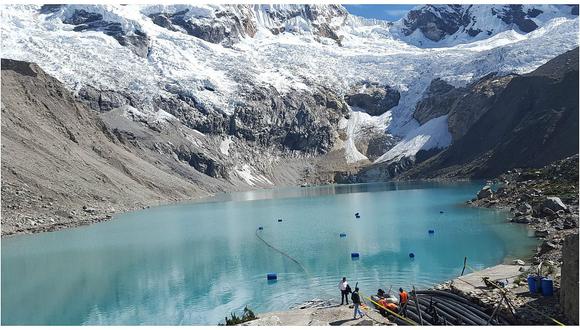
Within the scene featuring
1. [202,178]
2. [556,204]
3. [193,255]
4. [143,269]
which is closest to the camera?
[143,269]

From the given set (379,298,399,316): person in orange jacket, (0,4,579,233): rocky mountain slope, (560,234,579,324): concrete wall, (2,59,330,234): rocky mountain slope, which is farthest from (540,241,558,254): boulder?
(0,4,579,233): rocky mountain slope

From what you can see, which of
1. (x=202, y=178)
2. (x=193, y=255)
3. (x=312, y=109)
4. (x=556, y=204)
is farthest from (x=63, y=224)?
(x=312, y=109)

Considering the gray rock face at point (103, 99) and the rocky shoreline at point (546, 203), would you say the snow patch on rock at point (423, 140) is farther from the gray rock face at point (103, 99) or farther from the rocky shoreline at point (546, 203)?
the rocky shoreline at point (546, 203)

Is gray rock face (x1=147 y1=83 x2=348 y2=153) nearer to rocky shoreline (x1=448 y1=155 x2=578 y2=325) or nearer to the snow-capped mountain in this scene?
the snow-capped mountain

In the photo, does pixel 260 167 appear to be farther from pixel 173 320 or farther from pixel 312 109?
pixel 173 320

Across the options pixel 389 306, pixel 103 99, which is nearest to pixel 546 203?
pixel 389 306

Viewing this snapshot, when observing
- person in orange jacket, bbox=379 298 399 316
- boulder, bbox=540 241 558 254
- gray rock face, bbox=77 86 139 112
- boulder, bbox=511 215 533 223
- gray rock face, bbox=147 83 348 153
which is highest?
gray rock face, bbox=77 86 139 112
